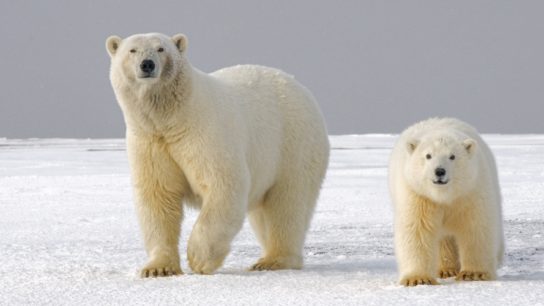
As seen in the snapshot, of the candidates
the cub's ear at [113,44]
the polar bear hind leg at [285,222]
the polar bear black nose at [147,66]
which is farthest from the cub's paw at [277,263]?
the cub's ear at [113,44]

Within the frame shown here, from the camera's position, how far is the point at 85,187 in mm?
13930

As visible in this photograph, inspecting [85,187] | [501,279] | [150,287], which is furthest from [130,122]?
[85,187]

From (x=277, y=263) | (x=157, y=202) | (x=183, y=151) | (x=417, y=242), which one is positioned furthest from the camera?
(x=277, y=263)

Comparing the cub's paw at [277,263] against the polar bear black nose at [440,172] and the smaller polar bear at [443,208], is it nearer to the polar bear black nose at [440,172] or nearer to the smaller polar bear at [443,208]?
the smaller polar bear at [443,208]

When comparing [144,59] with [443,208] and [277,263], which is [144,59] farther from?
[443,208]

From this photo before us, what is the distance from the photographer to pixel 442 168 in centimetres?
491

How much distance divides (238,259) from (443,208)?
6.66ft

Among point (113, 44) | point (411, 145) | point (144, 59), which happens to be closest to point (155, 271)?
point (144, 59)

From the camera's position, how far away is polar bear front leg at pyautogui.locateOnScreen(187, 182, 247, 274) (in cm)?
542

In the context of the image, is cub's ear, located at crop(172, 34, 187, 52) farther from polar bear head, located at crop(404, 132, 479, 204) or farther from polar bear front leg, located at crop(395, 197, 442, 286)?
polar bear front leg, located at crop(395, 197, 442, 286)

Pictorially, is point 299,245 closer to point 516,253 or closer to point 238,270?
point 238,270

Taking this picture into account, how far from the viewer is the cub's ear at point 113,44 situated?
559 cm

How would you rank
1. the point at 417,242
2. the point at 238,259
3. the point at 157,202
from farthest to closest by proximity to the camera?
1. the point at 238,259
2. the point at 157,202
3. the point at 417,242

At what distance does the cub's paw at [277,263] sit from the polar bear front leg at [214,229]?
53 cm
